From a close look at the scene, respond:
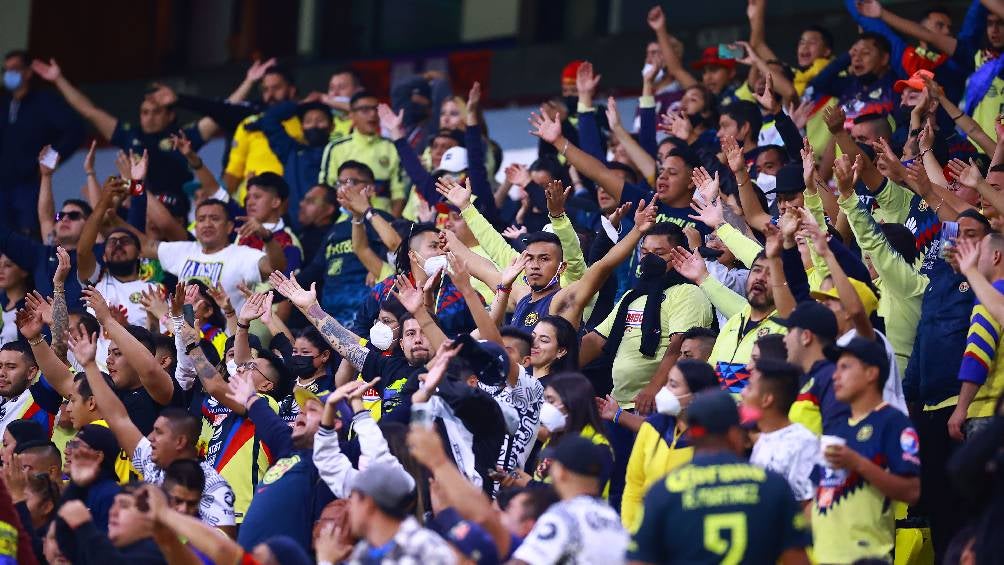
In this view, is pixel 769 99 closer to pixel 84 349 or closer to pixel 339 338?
pixel 339 338

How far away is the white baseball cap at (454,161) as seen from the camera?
12.2m

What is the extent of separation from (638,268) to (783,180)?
104 cm

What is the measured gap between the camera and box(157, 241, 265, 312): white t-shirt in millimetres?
11742

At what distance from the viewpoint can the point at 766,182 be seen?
36.1 ft

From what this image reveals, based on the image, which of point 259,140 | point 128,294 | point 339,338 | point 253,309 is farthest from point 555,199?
point 259,140

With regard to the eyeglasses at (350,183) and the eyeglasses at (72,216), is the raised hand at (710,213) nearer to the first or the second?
the eyeglasses at (350,183)

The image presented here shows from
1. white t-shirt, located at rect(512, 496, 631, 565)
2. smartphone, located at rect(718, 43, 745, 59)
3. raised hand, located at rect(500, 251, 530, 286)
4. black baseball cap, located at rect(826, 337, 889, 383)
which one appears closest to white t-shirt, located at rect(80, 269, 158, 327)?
raised hand, located at rect(500, 251, 530, 286)

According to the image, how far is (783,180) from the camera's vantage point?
9484 millimetres

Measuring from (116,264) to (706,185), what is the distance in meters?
4.65

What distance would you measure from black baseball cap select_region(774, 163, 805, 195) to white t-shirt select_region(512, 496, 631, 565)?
3.86 meters

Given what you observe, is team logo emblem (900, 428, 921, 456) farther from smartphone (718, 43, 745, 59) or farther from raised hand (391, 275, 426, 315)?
smartphone (718, 43, 745, 59)

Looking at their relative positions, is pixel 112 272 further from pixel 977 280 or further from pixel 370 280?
pixel 977 280

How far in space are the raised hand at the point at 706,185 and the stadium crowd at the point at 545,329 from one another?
37 millimetres

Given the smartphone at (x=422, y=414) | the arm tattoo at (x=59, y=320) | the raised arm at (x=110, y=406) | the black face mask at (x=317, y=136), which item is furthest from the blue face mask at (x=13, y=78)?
the smartphone at (x=422, y=414)
